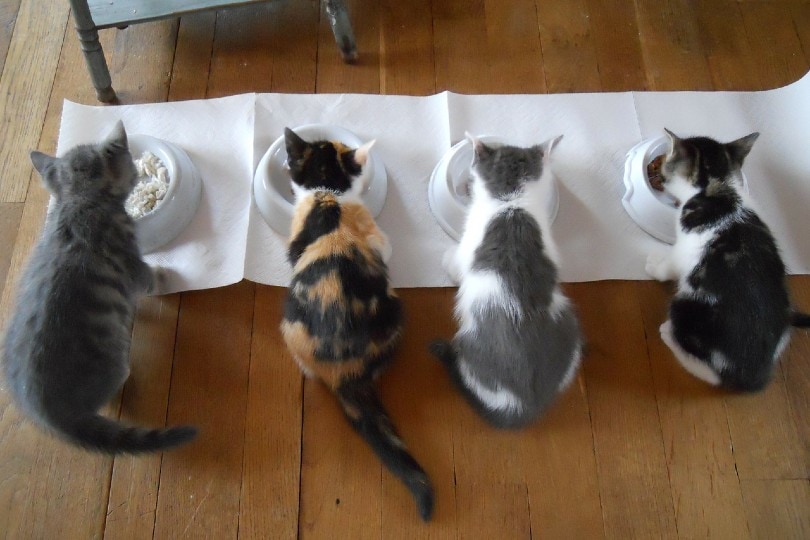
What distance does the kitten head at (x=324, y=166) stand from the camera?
1.32 m

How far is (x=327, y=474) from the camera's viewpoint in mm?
1316

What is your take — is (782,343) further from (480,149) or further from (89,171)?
(89,171)

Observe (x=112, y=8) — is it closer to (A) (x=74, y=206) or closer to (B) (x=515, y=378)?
(A) (x=74, y=206)

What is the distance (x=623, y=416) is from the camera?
1.38 m

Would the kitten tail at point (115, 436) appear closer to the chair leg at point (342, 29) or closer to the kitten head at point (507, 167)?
the kitten head at point (507, 167)

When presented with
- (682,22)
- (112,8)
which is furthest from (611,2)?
(112,8)

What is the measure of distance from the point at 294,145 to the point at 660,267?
94 cm

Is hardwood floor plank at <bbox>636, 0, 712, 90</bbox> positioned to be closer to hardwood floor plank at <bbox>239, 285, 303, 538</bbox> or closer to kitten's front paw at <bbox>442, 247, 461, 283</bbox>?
kitten's front paw at <bbox>442, 247, 461, 283</bbox>

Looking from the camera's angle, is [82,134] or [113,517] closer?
[113,517]

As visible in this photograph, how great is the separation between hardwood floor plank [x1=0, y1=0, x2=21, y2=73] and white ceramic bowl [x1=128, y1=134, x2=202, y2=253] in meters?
0.62

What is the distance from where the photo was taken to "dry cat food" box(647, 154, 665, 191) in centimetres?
152

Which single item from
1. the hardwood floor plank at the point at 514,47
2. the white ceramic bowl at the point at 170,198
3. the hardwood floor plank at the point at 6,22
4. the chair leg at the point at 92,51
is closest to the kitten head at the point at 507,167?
the hardwood floor plank at the point at 514,47

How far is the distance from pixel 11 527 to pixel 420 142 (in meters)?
1.34

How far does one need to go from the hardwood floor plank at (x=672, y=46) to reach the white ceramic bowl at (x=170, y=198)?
1360 mm
